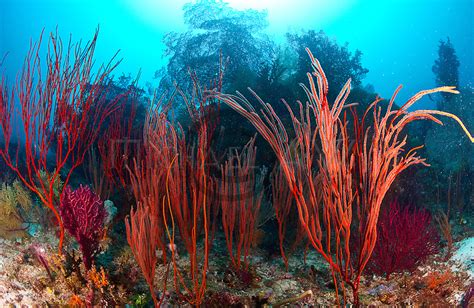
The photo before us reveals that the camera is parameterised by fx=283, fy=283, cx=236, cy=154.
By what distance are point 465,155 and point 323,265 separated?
6807 millimetres

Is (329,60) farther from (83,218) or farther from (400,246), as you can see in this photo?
(83,218)

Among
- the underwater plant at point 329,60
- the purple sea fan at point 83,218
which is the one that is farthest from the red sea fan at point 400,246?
the underwater plant at point 329,60

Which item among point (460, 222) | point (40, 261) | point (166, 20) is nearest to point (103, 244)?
point (40, 261)

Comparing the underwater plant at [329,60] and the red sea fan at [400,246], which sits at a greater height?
the underwater plant at [329,60]

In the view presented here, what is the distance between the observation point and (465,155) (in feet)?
26.5

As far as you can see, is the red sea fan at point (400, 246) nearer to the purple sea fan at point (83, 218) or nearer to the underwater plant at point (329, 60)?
the purple sea fan at point (83, 218)

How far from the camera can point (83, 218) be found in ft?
10.6

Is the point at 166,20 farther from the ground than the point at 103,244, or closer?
farther from the ground

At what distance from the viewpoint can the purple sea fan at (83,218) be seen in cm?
321

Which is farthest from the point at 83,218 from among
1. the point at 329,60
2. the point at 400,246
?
the point at 329,60

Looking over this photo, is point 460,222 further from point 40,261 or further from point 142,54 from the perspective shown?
point 142,54

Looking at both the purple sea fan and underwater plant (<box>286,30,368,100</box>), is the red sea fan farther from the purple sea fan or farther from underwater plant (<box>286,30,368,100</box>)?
underwater plant (<box>286,30,368,100</box>)

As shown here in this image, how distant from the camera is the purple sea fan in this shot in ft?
10.5

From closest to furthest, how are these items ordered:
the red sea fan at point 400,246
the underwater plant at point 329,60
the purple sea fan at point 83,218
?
1. the purple sea fan at point 83,218
2. the red sea fan at point 400,246
3. the underwater plant at point 329,60
